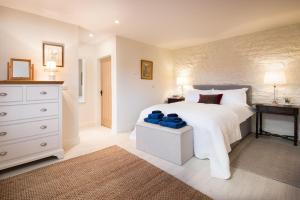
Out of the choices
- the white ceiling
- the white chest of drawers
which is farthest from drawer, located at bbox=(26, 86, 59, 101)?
the white ceiling

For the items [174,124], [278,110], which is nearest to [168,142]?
[174,124]

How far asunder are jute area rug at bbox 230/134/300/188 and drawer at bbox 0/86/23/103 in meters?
3.17

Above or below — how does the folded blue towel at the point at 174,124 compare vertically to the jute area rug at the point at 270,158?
above

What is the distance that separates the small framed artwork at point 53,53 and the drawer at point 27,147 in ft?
4.43

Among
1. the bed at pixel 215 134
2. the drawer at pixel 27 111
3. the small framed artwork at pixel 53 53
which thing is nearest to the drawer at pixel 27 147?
the drawer at pixel 27 111

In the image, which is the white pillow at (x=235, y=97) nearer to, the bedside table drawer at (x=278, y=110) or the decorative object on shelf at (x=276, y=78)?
the bedside table drawer at (x=278, y=110)

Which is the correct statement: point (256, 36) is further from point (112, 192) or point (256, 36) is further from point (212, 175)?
point (112, 192)

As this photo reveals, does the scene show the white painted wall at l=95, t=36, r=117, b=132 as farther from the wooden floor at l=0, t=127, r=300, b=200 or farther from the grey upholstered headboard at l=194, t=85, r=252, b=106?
the grey upholstered headboard at l=194, t=85, r=252, b=106

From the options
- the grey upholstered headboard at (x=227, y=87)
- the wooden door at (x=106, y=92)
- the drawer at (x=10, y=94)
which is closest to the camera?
the drawer at (x=10, y=94)

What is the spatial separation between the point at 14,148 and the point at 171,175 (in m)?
2.16

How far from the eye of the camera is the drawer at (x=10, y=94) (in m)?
2.11

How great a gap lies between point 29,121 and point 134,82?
258 cm

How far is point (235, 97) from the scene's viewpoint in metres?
3.79

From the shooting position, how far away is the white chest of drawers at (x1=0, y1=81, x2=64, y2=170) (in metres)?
2.15
